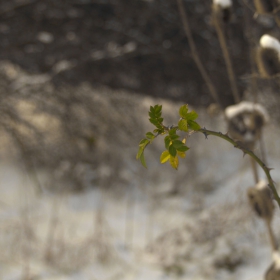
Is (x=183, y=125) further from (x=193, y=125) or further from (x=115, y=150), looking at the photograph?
(x=115, y=150)

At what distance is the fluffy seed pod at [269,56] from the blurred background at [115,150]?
1.27 meters

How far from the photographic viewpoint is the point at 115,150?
11.6ft

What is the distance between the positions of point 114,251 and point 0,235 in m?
0.80

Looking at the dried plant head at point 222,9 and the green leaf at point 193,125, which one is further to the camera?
the dried plant head at point 222,9

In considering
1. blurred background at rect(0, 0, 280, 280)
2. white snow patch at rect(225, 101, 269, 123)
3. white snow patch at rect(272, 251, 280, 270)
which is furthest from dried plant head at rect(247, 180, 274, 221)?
blurred background at rect(0, 0, 280, 280)

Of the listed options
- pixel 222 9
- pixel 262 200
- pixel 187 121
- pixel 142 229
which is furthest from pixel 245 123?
pixel 142 229

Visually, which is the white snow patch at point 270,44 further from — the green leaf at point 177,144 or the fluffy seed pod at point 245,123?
the green leaf at point 177,144

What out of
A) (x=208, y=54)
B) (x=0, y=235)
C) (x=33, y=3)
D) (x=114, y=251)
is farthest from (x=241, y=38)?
(x=0, y=235)

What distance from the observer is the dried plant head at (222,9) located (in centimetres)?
113

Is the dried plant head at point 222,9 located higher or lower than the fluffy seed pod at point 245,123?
higher

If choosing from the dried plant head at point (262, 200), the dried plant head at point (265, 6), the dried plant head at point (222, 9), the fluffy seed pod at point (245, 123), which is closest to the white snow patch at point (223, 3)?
the dried plant head at point (222, 9)

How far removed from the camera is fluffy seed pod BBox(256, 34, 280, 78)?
0.94m

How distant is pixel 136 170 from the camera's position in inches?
138

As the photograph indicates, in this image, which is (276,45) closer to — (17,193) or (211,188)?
(211,188)
